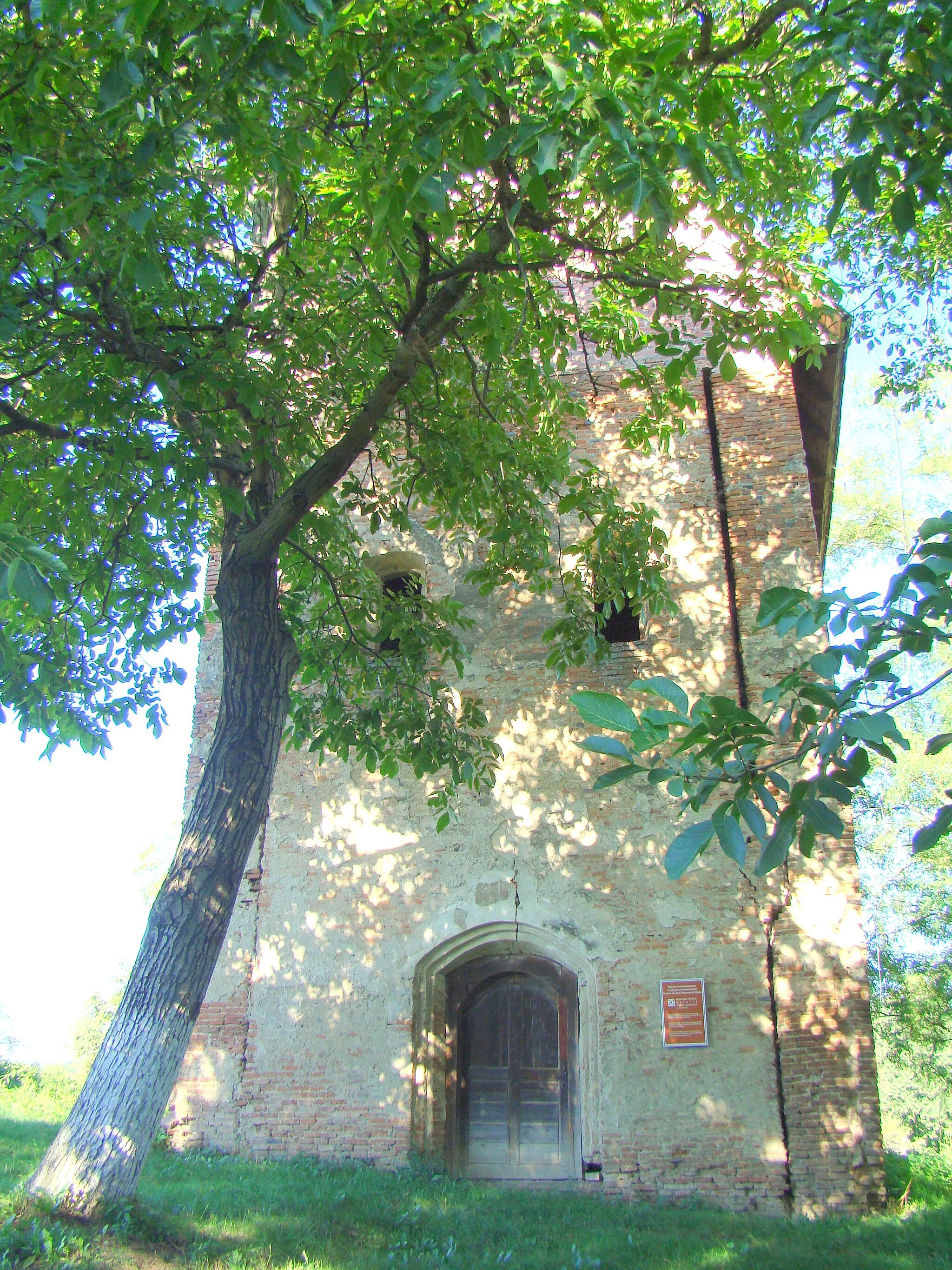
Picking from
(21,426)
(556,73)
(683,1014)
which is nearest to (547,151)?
(556,73)

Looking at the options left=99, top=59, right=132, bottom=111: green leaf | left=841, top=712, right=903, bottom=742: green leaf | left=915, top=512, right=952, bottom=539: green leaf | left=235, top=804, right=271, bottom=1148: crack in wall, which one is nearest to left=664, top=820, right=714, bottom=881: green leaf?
left=841, top=712, right=903, bottom=742: green leaf

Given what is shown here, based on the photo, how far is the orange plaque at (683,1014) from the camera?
7.90 meters

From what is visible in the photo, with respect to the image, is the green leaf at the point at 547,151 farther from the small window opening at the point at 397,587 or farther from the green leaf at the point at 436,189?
the small window opening at the point at 397,587

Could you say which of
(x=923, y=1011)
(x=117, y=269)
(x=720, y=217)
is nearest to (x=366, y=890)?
(x=117, y=269)

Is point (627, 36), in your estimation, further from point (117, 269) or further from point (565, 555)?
point (565, 555)

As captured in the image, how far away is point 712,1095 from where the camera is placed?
25.3 feet

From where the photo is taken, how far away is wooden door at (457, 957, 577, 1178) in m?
8.34

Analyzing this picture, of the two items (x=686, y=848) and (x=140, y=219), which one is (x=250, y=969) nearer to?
(x=140, y=219)

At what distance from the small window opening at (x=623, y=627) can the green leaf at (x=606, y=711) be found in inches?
279

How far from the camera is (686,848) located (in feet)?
8.22

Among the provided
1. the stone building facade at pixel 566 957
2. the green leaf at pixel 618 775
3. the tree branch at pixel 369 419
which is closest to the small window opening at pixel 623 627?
the stone building facade at pixel 566 957

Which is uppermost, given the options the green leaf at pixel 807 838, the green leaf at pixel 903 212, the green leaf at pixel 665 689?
the green leaf at pixel 903 212

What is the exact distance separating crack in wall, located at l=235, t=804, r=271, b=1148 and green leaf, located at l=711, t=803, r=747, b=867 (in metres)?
5.98

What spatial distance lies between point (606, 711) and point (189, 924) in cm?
378
